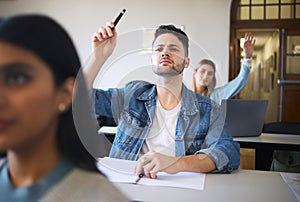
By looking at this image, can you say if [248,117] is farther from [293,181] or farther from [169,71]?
[169,71]

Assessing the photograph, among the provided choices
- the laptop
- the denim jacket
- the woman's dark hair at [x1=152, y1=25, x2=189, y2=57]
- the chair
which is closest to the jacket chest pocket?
the denim jacket

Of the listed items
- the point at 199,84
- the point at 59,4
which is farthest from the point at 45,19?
the point at 199,84

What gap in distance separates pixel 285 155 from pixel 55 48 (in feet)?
3.74

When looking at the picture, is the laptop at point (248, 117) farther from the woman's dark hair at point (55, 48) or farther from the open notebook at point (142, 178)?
the woman's dark hair at point (55, 48)

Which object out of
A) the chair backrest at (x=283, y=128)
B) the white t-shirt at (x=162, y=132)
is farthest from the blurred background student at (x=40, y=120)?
the chair backrest at (x=283, y=128)

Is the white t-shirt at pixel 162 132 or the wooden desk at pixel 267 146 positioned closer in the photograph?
the white t-shirt at pixel 162 132

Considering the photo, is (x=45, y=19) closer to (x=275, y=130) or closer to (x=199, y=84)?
(x=199, y=84)

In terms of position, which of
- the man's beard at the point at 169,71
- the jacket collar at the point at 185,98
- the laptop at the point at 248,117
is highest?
the man's beard at the point at 169,71

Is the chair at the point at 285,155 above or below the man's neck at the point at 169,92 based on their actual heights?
below

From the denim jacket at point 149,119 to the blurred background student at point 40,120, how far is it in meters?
0.08

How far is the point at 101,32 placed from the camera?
1.03ft

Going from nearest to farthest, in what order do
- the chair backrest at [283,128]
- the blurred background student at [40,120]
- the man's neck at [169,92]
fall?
1. the blurred background student at [40,120]
2. the man's neck at [169,92]
3. the chair backrest at [283,128]

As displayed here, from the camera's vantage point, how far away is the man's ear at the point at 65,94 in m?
0.25

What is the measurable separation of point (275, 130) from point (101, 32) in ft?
4.51
